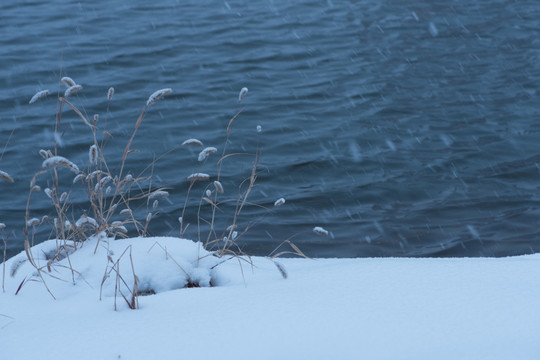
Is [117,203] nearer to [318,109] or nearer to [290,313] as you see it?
[290,313]

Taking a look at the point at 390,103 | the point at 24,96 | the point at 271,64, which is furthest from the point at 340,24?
the point at 24,96

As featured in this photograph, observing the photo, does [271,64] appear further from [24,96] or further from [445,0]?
[445,0]

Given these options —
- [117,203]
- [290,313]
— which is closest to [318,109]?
[117,203]

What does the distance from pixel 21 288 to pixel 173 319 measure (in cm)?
87

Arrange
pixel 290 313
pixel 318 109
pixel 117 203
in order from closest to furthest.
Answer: pixel 290 313
pixel 117 203
pixel 318 109

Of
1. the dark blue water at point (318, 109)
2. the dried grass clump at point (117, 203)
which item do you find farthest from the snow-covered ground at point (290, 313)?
the dark blue water at point (318, 109)

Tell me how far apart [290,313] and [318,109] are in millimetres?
5096

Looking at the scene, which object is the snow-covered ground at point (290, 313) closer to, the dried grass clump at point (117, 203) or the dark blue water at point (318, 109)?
the dried grass clump at point (117, 203)

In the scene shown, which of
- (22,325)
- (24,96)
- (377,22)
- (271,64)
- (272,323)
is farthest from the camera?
(377,22)

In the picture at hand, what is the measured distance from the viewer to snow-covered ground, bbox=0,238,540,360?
1.95 metres

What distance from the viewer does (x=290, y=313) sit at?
216 centimetres

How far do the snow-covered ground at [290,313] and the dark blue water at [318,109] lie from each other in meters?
1.82

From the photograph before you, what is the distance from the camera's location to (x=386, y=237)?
15.0 ft

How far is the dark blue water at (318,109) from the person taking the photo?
4.88 metres
